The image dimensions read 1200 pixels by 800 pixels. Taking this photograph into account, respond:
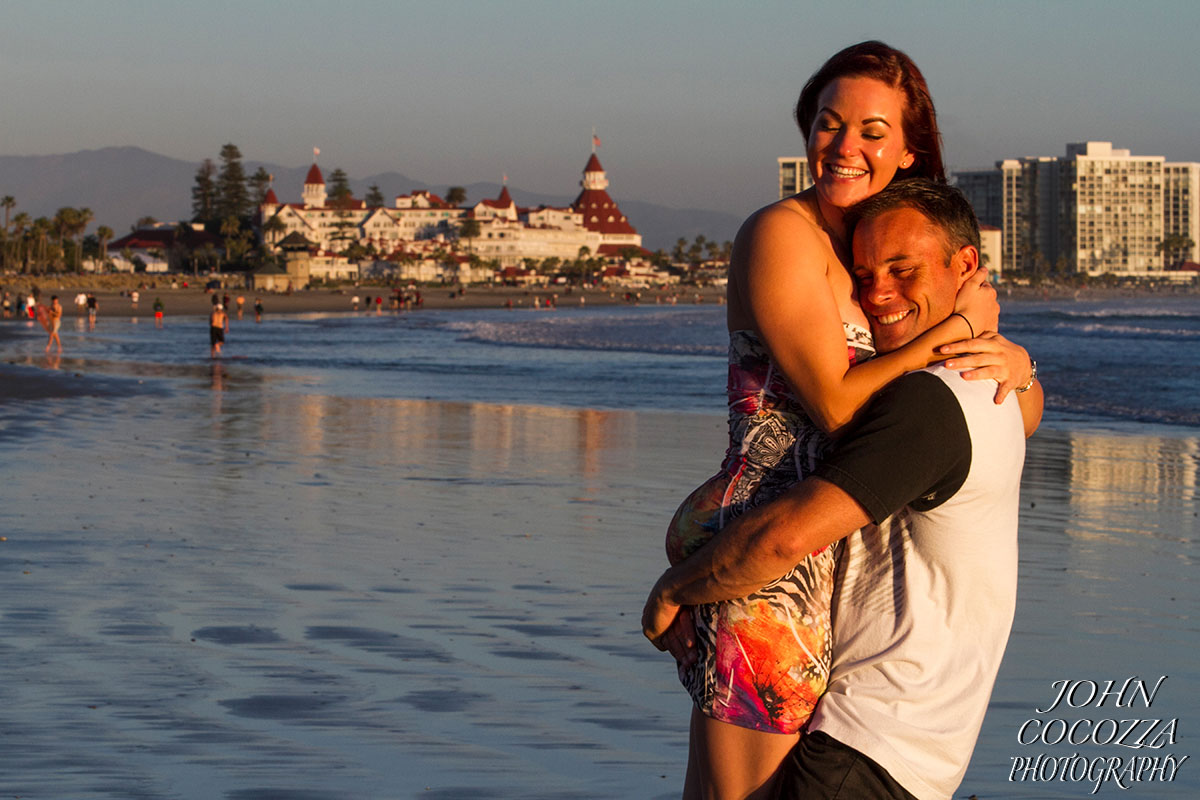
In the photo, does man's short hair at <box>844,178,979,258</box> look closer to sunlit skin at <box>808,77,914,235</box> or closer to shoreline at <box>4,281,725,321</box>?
sunlit skin at <box>808,77,914,235</box>

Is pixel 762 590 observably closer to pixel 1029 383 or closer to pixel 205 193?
pixel 1029 383

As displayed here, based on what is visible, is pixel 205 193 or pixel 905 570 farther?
pixel 205 193

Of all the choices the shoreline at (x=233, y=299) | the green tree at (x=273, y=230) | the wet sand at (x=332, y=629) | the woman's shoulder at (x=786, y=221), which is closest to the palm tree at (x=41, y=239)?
the shoreline at (x=233, y=299)

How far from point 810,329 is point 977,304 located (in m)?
0.35

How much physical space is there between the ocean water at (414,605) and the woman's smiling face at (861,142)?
2.17 metres

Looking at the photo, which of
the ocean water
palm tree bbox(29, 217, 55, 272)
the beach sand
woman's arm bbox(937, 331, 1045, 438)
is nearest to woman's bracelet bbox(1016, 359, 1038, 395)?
woman's arm bbox(937, 331, 1045, 438)

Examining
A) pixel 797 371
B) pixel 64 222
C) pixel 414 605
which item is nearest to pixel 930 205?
pixel 797 371

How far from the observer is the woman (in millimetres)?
2123

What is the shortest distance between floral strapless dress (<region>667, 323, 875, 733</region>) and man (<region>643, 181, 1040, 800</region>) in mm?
44

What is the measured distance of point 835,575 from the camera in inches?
86.2

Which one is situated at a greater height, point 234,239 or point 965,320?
point 234,239

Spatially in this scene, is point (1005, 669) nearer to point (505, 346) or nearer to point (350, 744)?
point (350, 744)

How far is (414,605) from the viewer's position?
19.8 ft

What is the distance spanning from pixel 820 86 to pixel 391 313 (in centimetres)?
7611
